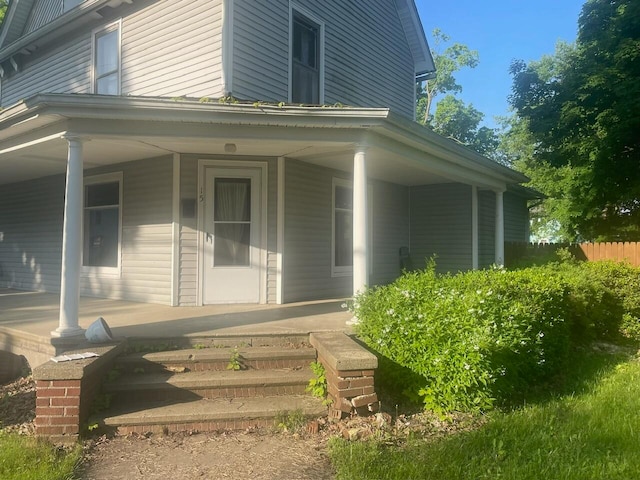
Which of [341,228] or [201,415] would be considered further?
[341,228]

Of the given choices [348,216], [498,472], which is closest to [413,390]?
[498,472]

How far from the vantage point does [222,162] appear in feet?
23.9

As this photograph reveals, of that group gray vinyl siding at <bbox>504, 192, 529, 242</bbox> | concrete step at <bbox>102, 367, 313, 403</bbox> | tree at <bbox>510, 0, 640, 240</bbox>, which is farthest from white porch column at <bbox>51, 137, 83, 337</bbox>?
tree at <bbox>510, 0, 640, 240</bbox>

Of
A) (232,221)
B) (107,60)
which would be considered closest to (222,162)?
(232,221)

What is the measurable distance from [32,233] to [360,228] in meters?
8.33

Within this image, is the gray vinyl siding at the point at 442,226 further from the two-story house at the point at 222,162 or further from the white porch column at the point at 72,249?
the white porch column at the point at 72,249

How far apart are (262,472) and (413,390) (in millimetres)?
1527

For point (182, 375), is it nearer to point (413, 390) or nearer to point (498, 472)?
point (413, 390)

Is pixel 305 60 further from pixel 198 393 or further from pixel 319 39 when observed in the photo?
pixel 198 393

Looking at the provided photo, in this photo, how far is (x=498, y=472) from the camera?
3002mm

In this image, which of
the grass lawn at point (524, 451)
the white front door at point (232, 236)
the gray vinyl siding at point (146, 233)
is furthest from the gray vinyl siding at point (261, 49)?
the grass lawn at point (524, 451)

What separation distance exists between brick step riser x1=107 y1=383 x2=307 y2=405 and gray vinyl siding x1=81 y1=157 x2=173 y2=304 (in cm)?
Answer: 328

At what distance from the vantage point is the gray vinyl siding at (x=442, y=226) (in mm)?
10320

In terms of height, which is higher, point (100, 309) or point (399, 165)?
point (399, 165)
